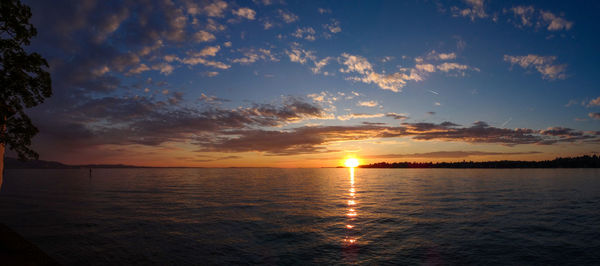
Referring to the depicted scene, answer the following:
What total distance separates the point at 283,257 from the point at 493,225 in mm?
19020

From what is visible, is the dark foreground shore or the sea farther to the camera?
the sea

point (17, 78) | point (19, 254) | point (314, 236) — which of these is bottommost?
point (314, 236)

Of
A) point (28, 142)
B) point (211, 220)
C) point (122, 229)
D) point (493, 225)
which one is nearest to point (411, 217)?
point (493, 225)

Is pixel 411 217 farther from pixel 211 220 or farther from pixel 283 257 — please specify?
pixel 211 220

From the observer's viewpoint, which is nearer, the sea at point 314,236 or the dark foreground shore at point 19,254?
the dark foreground shore at point 19,254

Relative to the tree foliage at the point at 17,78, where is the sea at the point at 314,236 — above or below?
below

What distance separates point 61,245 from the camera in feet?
56.2

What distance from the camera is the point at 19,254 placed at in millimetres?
11938

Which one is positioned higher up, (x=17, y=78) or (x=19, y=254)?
(x=17, y=78)

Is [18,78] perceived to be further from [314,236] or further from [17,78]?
[314,236]

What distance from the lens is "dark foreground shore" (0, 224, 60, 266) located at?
1107cm

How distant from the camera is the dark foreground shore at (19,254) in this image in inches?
436

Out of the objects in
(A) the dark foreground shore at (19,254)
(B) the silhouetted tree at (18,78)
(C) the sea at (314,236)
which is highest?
(B) the silhouetted tree at (18,78)

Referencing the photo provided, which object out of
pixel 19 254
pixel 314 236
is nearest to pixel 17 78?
pixel 19 254
